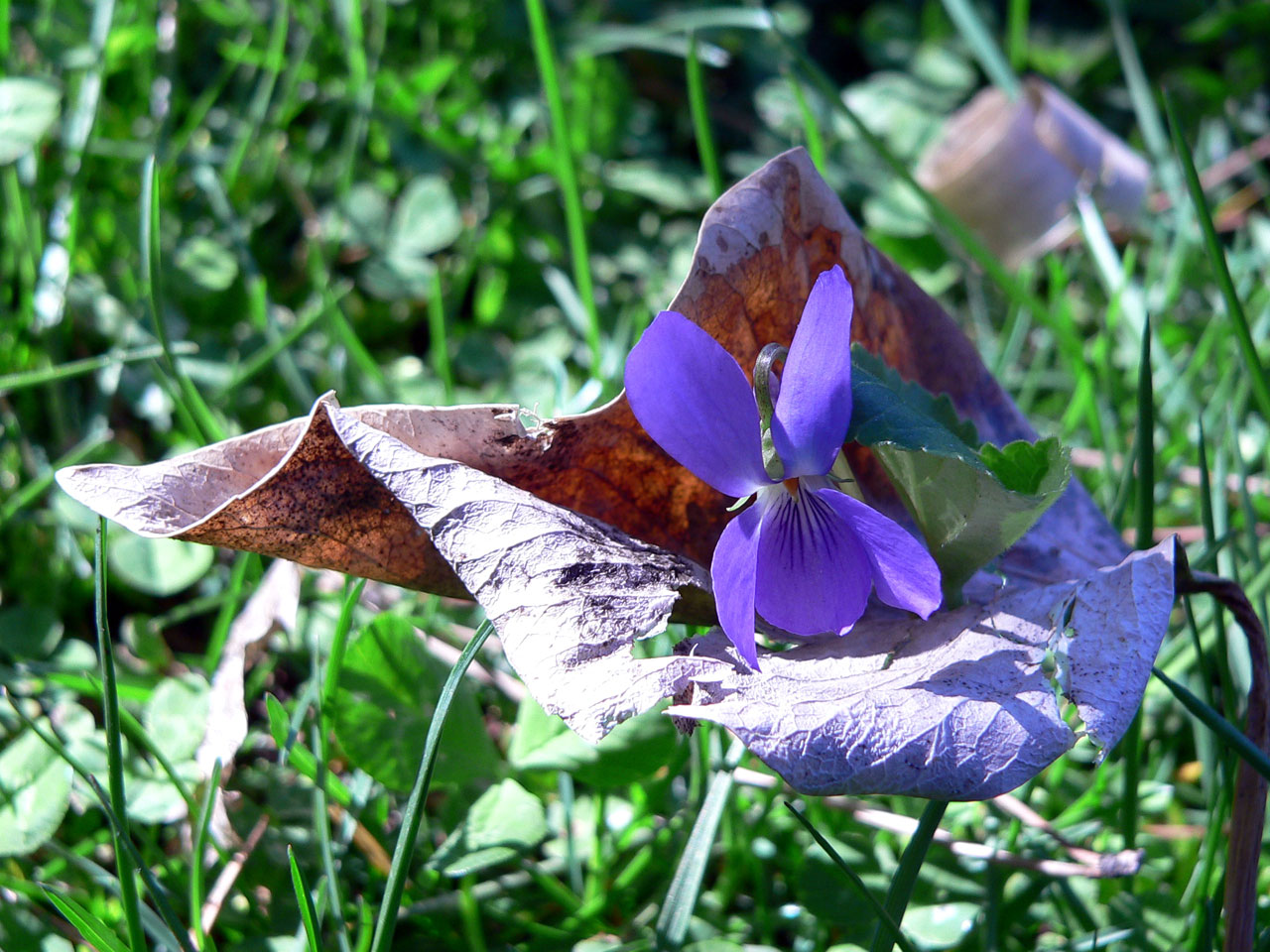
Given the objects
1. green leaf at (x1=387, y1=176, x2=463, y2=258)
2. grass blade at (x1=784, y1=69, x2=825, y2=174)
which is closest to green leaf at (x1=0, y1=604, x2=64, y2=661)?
green leaf at (x1=387, y1=176, x2=463, y2=258)

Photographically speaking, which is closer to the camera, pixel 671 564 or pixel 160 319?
pixel 671 564

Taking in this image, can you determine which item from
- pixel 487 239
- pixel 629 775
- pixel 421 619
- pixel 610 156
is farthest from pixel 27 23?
pixel 629 775

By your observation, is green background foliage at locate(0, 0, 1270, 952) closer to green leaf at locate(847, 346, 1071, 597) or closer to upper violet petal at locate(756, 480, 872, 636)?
green leaf at locate(847, 346, 1071, 597)

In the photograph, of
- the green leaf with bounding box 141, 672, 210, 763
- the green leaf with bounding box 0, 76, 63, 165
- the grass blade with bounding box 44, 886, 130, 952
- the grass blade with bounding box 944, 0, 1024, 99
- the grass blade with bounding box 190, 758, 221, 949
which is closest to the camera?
the grass blade with bounding box 44, 886, 130, 952

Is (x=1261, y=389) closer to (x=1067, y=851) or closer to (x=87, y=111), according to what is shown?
(x=1067, y=851)

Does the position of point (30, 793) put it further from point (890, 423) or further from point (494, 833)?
point (890, 423)

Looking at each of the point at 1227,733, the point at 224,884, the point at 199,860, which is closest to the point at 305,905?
the point at 199,860

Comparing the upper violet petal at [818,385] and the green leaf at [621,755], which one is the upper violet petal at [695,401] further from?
the green leaf at [621,755]
